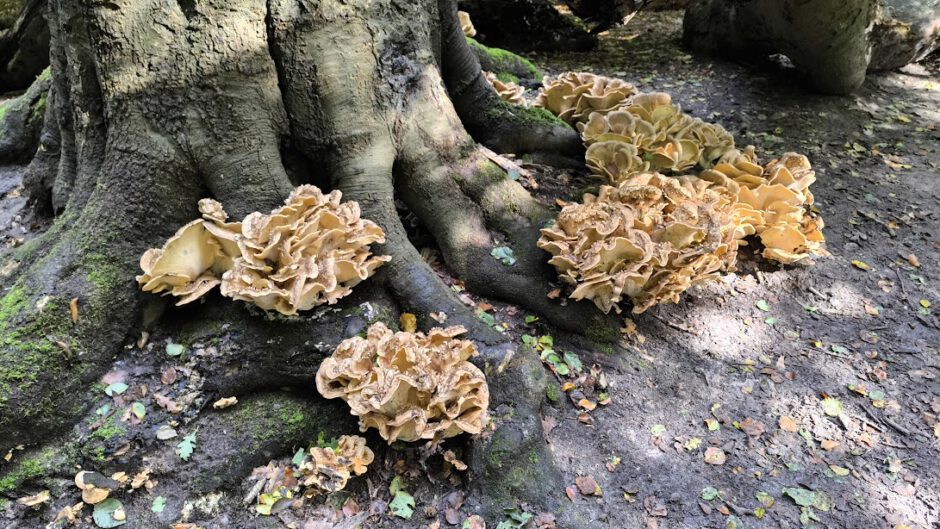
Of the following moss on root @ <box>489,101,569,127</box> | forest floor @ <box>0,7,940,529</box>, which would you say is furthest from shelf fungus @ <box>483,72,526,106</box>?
forest floor @ <box>0,7,940,529</box>

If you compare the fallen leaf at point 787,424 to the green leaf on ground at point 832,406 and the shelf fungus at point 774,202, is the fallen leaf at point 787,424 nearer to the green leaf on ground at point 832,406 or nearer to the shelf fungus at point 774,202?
the green leaf on ground at point 832,406

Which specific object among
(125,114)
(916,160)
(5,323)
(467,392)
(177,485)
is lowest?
(916,160)

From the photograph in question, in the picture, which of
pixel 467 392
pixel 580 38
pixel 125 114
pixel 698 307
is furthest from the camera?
pixel 580 38

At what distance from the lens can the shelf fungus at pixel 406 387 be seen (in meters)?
3.16

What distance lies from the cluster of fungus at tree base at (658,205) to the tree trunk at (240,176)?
0.48 meters

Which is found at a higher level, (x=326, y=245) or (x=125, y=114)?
(x=125, y=114)

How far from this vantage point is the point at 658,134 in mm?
5273

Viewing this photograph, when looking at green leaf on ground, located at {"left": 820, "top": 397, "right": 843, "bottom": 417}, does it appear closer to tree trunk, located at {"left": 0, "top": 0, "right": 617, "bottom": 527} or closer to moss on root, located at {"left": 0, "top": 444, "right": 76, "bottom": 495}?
tree trunk, located at {"left": 0, "top": 0, "right": 617, "bottom": 527}

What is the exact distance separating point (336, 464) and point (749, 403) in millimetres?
3048

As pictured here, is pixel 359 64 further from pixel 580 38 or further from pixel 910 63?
pixel 910 63

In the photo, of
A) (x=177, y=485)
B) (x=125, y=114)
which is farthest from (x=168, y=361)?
(x=125, y=114)

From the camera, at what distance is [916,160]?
7141 millimetres

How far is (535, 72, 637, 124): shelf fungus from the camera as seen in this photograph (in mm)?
6000

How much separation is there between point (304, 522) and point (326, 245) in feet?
5.38
